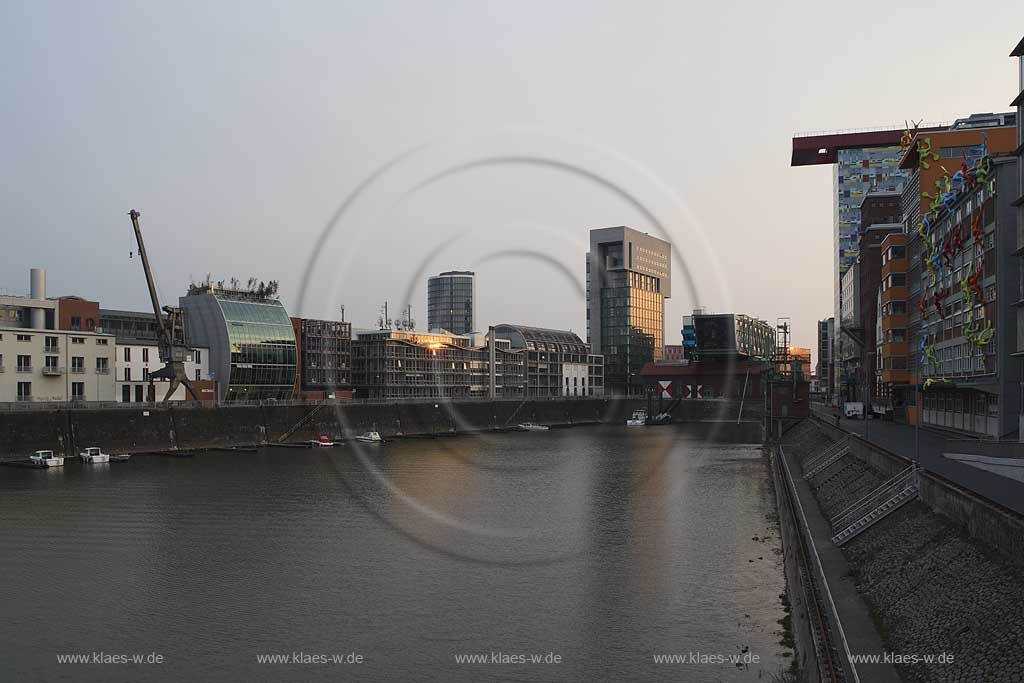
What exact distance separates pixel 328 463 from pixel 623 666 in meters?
62.8

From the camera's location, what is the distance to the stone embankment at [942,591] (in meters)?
19.9

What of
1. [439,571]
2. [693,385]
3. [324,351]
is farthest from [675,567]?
[693,385]

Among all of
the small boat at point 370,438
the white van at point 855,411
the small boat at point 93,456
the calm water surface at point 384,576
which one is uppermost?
the white van at point 855,411

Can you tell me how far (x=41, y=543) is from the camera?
141 feet

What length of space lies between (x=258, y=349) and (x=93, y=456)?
56.9 metres

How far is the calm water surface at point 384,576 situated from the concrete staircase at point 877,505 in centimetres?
347

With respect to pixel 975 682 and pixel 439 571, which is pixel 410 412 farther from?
pixel 975 682

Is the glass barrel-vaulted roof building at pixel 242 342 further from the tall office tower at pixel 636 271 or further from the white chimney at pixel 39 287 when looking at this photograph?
the tall office tower at pixel 636 271

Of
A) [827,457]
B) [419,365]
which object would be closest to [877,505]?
[827,457]

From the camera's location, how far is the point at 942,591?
956 inches

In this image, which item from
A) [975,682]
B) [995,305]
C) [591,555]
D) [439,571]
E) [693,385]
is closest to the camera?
[975,682]

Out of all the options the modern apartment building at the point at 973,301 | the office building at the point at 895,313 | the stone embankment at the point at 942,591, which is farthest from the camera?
the office building at the point at 895,313

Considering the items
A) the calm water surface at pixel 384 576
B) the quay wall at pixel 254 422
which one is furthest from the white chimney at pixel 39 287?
the calm water surface at pixel 384 576

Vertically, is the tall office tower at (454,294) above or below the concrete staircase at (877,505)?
above
